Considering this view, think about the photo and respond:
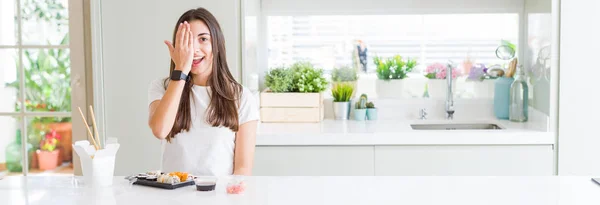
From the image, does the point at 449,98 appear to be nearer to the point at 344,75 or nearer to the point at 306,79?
the point at 344,75

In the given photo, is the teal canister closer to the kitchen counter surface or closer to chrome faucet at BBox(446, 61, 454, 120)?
chrome faucet at BBox(446, 61, 454, 120)

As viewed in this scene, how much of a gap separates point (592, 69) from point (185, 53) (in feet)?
6.52

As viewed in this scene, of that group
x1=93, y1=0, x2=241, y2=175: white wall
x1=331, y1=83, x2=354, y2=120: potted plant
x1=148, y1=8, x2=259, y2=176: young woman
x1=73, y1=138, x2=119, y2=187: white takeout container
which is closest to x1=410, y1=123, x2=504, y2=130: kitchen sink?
x1=331, y1=83, x2=354, y2=120: potted plant

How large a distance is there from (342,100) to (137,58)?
3.74ft

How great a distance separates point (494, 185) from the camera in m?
2.35

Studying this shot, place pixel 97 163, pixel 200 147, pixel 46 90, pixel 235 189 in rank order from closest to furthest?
pixel 235 189 < pixel 97 163 < pixel 200 147 < pixel 46 90

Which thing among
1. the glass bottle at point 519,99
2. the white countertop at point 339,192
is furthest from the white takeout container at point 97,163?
the glass bottle at point 519,99

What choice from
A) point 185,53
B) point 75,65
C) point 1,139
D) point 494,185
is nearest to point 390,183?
point 494,185

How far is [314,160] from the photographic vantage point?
3.58 meters

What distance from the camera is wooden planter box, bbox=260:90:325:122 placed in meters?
3.94

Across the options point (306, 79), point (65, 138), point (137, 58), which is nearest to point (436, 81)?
point (306, 79)

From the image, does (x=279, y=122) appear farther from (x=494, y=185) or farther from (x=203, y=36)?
(x=494, y=185)

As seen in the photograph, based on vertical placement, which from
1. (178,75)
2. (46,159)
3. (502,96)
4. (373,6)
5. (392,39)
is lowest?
(46,159)

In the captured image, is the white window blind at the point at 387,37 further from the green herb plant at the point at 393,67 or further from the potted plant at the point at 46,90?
the potted plant at the point at 46,90
